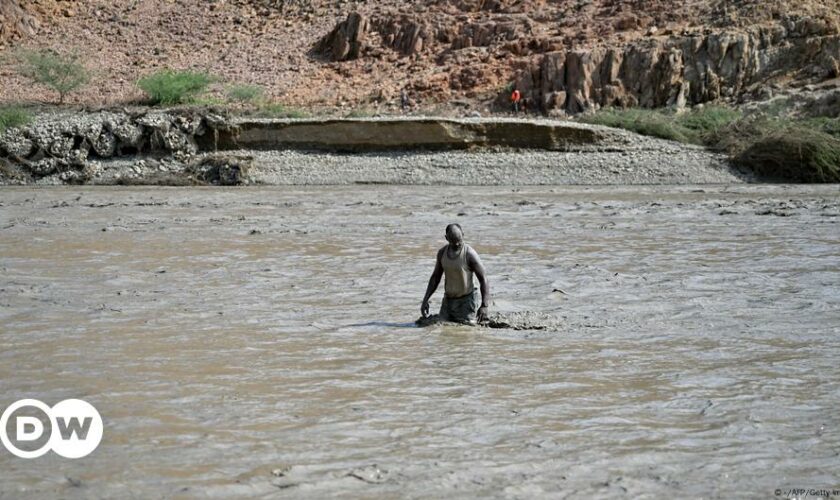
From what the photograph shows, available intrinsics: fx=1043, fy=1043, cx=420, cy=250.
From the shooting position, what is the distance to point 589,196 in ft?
72.2

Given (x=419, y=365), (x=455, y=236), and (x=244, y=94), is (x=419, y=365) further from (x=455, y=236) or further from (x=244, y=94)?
(x=244, y=94)

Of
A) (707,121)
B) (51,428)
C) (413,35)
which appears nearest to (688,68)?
(707,121)

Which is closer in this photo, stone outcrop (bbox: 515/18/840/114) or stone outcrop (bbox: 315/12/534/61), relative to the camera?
stone outcrop (bbox: 515/18/840/114)

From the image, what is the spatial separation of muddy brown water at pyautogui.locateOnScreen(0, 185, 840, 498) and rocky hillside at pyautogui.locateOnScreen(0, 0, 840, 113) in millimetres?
16582

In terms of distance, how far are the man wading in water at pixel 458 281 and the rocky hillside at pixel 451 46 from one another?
23.2 m

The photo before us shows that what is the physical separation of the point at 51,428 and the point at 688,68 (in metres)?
28.1

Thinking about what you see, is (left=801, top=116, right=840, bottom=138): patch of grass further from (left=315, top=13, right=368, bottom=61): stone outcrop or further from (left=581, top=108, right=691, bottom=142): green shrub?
(left=315, top=13, right=368, bottom=61): stone outcrop

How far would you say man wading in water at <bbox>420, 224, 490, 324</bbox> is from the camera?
819 centimetres

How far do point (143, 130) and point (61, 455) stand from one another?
2293 centimetres

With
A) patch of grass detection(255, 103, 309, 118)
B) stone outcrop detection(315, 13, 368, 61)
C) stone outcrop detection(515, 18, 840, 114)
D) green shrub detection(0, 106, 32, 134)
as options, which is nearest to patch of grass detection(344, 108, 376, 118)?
patch of grass detection(255, 103, 309, 118)

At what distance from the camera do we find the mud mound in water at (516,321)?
866 centimetres

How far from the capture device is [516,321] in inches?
348

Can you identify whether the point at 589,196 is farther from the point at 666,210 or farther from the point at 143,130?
the point at 143,130

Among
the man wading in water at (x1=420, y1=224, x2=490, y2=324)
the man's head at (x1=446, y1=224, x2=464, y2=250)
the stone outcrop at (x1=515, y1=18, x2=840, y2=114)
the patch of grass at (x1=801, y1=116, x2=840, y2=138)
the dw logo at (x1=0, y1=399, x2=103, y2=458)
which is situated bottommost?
the dw logo at (x1=0, y1=399, x2=103, y2=458)
